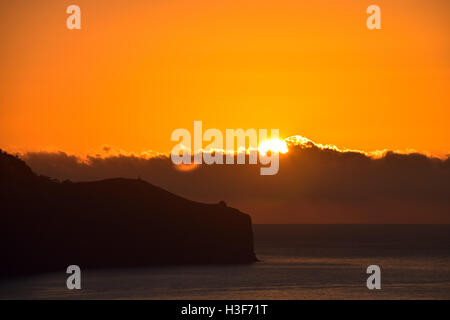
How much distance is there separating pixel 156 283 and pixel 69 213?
4980 cm

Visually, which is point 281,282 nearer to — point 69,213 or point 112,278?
point 112,278

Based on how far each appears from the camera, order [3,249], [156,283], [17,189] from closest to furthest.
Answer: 1. [156,283]
2. [3,249]
3. [17,189]

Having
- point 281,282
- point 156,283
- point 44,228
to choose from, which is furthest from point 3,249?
Answer: point 281,282
